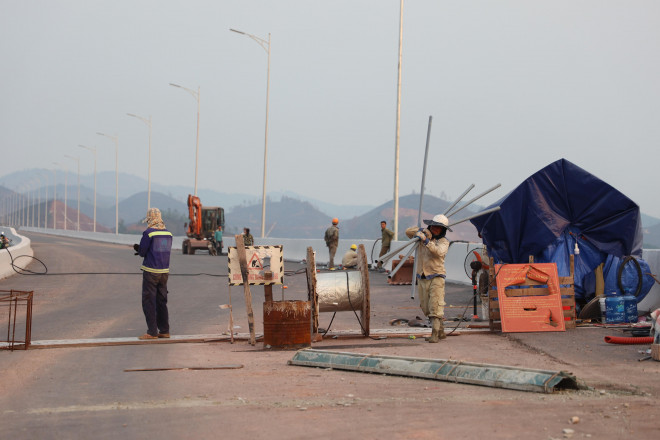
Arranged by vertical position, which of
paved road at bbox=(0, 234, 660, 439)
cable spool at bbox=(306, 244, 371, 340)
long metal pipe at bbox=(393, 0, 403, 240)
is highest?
long metal pipe at bbox=(393, 0, 403, 240)

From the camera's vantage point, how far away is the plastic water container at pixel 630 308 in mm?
14531

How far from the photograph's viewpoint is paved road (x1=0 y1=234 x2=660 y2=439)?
6559 millimetres

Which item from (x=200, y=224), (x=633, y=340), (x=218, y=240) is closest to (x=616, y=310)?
(x=633, y=340)

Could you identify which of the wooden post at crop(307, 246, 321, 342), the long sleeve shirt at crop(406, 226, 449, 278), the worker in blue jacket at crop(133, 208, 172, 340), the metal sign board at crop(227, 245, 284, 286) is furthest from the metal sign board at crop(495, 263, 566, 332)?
the worker in blue jacket at crop(133, 208, 172, 340)

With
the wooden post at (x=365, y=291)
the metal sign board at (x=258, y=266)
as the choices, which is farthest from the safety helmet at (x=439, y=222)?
the metal sign board at (x=258, y=266)

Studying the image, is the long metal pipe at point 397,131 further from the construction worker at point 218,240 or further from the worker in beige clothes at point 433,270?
the worker in beige clothes at point 433,270

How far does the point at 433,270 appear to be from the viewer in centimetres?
1252

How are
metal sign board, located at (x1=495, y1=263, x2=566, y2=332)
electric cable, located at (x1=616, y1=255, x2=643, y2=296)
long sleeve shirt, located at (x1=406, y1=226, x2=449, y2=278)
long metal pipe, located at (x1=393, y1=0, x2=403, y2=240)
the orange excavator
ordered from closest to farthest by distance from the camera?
1. long sleeve shirt, located at (x1=406, y1=226, x2=449, y2=278)
2. metal sign board, located at (x1=495, y1=263, x2=566, y2=332)
3. electric cable, located at (x1=616, y1=255, x2=643, y2=296)
4. long metal pipe, located at (x1=393, y1=0, x2=403, y2=240)
5. the orange excavator

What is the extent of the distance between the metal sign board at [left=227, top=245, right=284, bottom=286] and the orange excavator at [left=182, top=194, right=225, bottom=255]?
3775cm

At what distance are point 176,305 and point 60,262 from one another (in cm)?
1861

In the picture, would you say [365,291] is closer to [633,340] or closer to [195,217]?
[633,340]

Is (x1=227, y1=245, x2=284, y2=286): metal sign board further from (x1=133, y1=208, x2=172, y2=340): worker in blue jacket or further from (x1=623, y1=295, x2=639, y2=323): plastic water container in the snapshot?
(x1=623, y1=295, x2=639, y2=323): plastic water container

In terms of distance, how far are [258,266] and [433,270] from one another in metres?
2.64

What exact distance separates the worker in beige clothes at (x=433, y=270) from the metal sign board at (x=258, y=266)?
2.13 m
